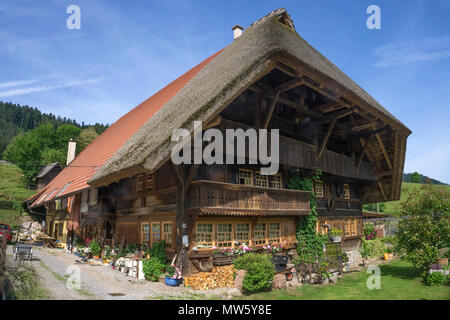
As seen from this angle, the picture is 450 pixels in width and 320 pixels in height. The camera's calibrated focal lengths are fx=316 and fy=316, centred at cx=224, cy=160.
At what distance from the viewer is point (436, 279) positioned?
11.4 metres

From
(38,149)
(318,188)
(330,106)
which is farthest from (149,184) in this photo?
(38,149)

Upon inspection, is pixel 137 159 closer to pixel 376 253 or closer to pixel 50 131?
pixel 376 253

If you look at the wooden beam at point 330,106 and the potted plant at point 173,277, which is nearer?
the potted plant at point 173,277

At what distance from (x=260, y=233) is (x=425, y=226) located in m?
6.58

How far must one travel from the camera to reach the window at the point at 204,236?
1208 centimetres

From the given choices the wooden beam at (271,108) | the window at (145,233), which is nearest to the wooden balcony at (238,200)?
the wooden beam at (271,108)

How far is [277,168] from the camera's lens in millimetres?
15211

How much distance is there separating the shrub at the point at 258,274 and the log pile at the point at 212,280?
77 cm

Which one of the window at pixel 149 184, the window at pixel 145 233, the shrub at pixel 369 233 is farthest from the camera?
the shrub at pixel 369 233

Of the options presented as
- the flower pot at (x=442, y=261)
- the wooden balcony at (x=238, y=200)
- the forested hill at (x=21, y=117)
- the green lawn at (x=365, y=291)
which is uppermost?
the forested hill at (x=21, y=117)

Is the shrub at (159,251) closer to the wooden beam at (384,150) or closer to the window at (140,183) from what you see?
the window at (140,183)
